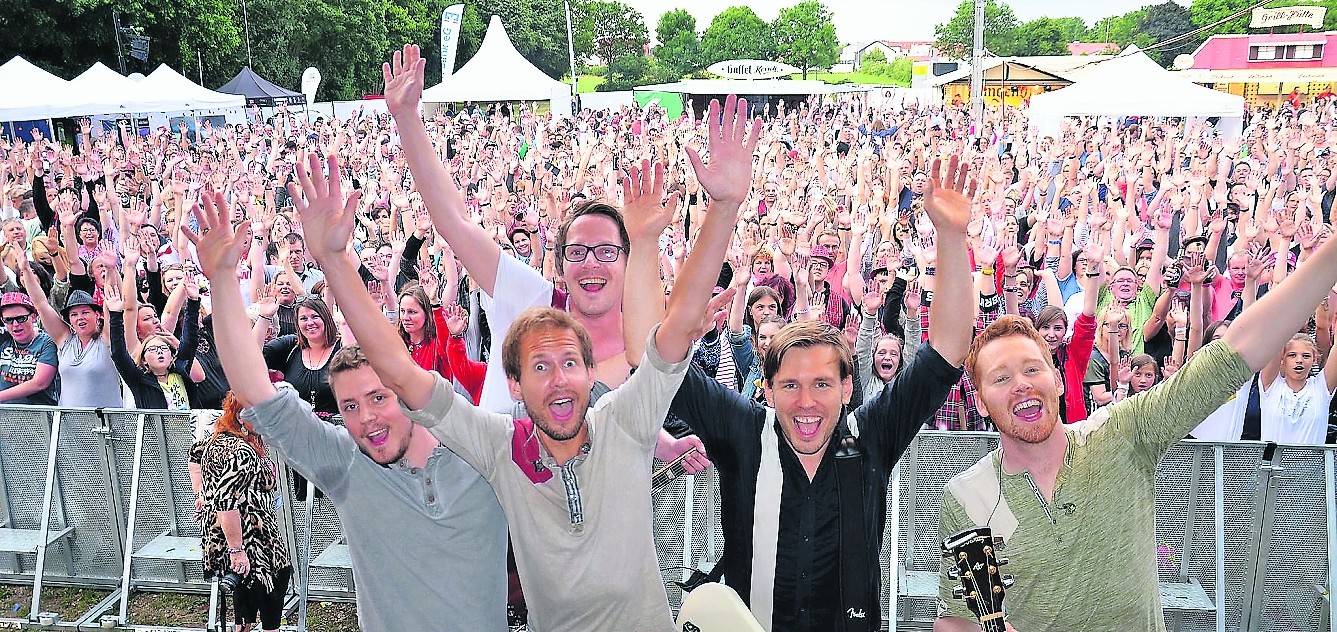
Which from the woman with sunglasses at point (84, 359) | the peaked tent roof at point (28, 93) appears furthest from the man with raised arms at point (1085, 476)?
the peaked tent roof at point (28, 93)

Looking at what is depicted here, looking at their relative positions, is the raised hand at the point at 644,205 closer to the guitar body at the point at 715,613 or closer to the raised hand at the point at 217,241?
the raised hand at the point at 217,241

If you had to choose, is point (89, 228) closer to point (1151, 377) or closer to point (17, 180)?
point (17, 180)

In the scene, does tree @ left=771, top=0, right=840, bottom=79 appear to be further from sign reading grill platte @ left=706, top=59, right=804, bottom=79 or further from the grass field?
the grass field

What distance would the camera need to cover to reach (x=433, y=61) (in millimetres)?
53250

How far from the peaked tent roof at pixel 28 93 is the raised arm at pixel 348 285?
1472cm

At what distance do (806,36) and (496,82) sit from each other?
255ft

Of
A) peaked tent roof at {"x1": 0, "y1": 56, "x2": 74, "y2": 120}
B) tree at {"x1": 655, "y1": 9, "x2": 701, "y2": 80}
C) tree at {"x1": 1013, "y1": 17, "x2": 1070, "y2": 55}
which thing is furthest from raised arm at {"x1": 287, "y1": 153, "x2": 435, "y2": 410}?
tree at {"x1": 1013, "y1": 17, "x2": 1070, "y2": 55}

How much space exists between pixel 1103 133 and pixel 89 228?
44.8ft

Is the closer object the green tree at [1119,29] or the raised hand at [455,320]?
the raised hand at [455,320]

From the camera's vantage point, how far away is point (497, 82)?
22.1m

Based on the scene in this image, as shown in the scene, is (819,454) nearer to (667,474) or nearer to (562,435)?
(562,435)

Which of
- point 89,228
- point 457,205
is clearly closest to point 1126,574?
point 457,205

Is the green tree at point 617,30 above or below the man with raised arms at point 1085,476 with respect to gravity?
above

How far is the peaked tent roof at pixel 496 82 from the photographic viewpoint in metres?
21.7
